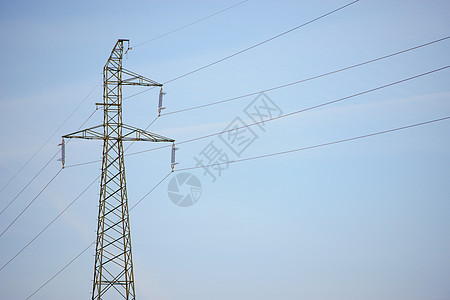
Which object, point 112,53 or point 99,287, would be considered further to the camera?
point 112,53

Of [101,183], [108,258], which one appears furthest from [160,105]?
[108,258]

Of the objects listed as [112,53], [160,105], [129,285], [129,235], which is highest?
[112,53]

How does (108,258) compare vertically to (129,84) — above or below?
below

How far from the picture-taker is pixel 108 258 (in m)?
49.6

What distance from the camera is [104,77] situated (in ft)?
170

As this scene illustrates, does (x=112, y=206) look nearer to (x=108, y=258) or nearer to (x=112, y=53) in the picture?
(x=108, y=258)

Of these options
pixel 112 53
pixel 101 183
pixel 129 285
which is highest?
pixel 112 53

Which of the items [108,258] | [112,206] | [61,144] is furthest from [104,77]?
[108,258]

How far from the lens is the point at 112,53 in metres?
52.2

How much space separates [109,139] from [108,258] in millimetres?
7911

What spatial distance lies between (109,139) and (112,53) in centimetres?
624

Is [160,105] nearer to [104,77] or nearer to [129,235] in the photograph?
[104,77]

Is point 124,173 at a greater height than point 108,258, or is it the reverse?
point 124,173

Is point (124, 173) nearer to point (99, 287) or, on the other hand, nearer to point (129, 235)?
point (129, 235)
